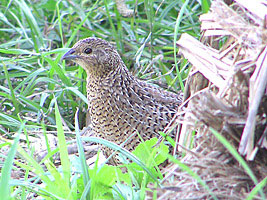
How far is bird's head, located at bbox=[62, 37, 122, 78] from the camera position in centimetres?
404

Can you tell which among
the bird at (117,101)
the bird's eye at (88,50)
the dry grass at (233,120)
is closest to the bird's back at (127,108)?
the bird at (117,101)

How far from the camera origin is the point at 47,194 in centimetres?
247

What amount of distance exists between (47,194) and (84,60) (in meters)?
1.75

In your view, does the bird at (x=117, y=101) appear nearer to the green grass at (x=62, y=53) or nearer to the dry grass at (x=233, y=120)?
the green grass at (x=62, y=53)

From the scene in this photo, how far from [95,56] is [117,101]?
398 mm

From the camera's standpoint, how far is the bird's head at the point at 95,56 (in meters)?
4.04

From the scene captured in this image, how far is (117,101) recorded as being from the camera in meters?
3.87

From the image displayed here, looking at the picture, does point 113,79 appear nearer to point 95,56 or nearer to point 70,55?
point 95,56

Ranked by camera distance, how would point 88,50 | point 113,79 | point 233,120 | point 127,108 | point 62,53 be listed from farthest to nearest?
point 62,53, point 88,50, point 113,79, point 127,108, point 233,120

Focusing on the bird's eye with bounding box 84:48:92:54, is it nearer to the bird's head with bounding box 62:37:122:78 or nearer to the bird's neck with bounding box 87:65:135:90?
the bird's head with bounding box 62:37:122:78

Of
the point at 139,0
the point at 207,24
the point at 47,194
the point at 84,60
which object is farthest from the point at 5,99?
the point at 207,24

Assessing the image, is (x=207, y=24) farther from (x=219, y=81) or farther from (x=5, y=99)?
(x=5, y=99)

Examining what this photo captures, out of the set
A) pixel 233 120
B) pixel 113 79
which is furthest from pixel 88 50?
pixel 233 120

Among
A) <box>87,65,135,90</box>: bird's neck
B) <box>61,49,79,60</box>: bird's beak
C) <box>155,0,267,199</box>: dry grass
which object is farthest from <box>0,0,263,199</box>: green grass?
<box>155,0,267,199</box>: dry grass
